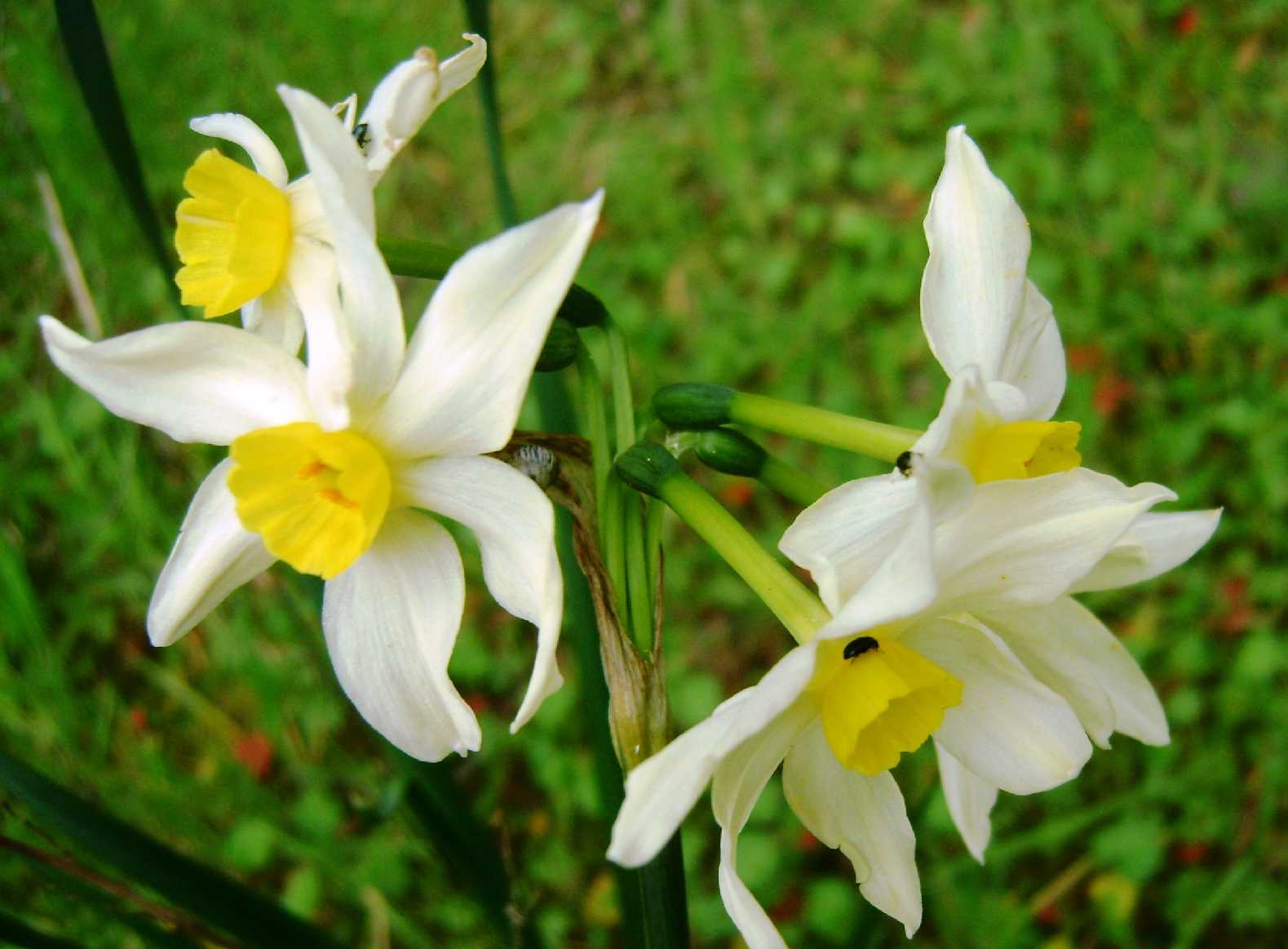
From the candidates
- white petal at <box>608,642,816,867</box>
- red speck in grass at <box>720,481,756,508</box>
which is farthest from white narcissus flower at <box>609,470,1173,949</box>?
red speck in grass at <box>720,481,756,508</box>

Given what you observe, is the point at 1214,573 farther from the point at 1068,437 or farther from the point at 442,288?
the point at 442,288

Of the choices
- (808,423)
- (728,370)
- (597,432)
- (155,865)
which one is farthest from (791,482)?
(728,370)

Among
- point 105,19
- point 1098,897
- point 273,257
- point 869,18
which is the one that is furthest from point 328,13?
point 1098,897

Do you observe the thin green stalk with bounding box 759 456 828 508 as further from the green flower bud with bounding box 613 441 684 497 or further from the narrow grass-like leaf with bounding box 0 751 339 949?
the narrow grass-like leaf with bounding box 0 751 339 949

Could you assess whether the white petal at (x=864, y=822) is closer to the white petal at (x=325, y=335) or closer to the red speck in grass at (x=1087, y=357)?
the white petal at (x=325, y=335)

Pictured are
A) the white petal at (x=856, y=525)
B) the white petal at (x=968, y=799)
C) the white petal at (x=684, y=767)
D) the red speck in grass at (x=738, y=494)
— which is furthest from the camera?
the red speck in grass at (x=738, y=494)

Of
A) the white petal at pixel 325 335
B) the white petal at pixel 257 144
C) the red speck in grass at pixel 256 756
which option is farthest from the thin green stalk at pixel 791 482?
the red speck in grass at pixel 256 756
